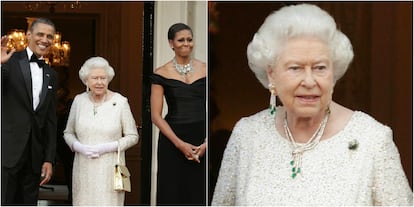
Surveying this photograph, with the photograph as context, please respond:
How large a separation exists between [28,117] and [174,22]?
3.28ft

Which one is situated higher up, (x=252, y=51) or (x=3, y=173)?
(x=252, y=51)

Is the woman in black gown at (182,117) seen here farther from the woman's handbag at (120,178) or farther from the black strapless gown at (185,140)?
the woman's handbag at (120,178)

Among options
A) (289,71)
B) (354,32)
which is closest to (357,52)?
A: (354,32)

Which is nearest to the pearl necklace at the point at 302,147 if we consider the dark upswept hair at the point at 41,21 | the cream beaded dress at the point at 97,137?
the cream beaded dress at the point at 97,137

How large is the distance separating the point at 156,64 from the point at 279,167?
3.12ft

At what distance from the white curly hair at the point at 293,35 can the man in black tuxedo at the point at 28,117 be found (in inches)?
46.6

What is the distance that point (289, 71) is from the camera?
4473 millimetres

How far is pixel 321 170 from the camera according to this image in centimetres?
450

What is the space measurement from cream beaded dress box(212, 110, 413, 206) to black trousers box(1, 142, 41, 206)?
110 cm

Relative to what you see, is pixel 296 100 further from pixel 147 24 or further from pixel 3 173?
pixel 3 173

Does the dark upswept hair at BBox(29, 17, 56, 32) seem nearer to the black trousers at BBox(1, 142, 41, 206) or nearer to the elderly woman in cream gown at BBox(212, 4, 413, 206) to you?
the black trousers at BBox(1, 142, 41, 206)

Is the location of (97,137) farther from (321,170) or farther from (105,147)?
(321,170)

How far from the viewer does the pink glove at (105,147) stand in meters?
4.89

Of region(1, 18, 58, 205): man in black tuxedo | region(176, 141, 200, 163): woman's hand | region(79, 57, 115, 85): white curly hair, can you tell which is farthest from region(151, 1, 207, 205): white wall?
region(1, 18, 58, 205): man in black tuxedo
